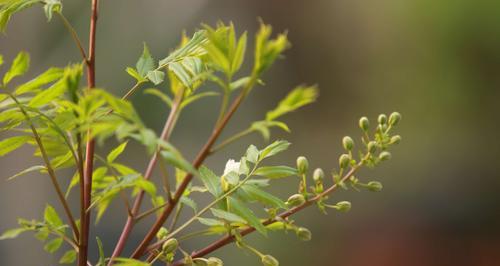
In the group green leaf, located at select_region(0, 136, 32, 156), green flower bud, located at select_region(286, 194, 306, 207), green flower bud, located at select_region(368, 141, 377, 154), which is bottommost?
green leaf, located at select_region(0, 136, 32, 156)

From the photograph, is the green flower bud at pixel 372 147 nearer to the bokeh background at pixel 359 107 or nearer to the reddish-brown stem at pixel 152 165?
the reddish-brown stem at pixel 152 165

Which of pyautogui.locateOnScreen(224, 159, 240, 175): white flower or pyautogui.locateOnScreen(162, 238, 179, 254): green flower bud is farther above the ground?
pyautogui.locateOnScreen(224, 159, 240, 175): white flower

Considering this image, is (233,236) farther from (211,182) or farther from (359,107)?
(359,107)

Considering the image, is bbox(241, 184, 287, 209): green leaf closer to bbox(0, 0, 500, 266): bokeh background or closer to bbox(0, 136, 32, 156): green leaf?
bbox(0, 136, 32, 156): green leaf

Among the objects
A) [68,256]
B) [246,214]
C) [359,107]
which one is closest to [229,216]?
[246,214]

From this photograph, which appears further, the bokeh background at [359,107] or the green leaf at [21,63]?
the bokeh background at [359,107]

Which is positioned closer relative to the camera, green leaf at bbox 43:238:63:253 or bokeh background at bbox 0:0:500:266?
green leaf at bbox 43:238:63:253

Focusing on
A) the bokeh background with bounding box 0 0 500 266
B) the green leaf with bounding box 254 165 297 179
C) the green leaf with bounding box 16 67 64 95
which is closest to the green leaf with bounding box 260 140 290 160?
the green leaf with bounding box 254 165 297 179

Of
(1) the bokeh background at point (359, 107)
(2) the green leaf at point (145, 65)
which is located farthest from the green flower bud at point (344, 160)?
(1) the bokeh background at point (359, 107)
